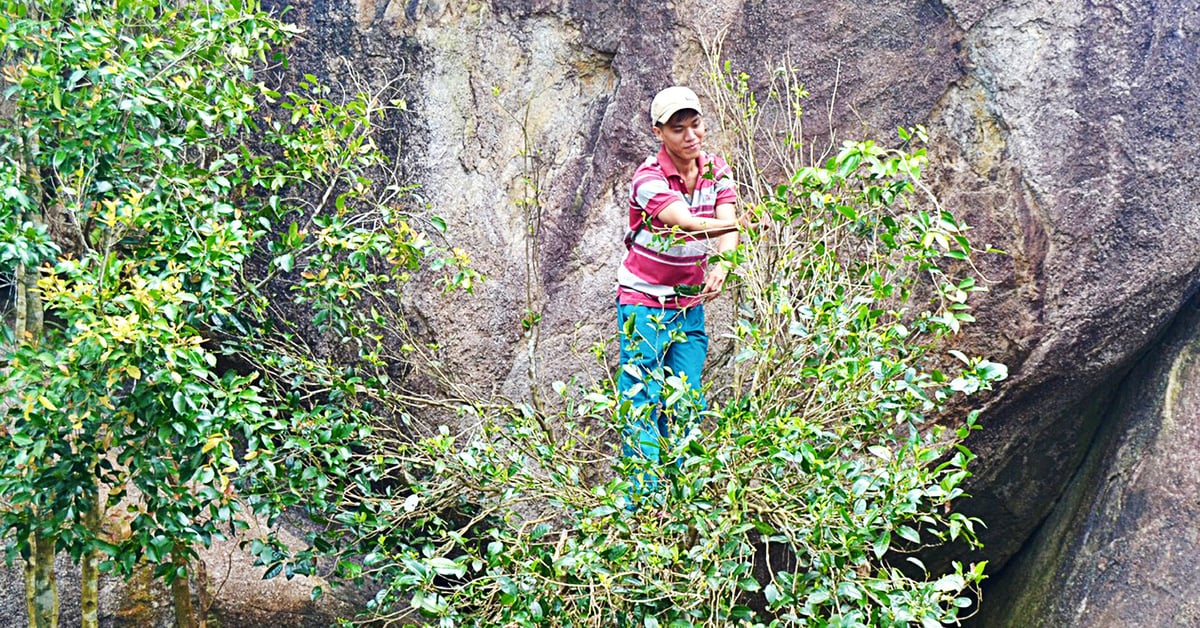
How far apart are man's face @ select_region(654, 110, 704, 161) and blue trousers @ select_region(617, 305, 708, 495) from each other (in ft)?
1.93

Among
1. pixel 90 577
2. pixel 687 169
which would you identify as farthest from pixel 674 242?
pixel 90 577

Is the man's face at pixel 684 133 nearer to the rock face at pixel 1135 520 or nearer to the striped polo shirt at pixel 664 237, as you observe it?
the striped polo shirt at pixel 664 237

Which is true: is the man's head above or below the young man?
above

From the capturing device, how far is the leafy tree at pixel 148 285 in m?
3.10

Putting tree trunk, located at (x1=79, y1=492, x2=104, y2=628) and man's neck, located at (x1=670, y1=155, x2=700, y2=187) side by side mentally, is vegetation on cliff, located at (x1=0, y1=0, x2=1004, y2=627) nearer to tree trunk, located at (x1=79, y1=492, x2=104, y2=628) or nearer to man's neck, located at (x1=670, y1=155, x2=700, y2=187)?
tree trunk, located at (x1=79, y1=492, x2=104, y2=628)

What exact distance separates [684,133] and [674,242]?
18.0 inches

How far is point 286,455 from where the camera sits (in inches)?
148

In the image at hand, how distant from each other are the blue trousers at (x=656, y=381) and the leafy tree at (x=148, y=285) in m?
0.75

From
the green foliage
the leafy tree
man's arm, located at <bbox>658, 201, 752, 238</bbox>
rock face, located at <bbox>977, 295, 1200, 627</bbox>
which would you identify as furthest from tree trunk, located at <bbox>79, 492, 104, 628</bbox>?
rock face, located at <bbox>977, 295, 1200, 627</bbox>

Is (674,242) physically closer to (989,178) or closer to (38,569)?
(989,178)

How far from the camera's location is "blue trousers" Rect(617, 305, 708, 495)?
3184 mm

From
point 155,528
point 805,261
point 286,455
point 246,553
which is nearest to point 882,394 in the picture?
point 805,261

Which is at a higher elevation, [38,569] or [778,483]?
[778,483]

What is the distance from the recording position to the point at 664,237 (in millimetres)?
3793
